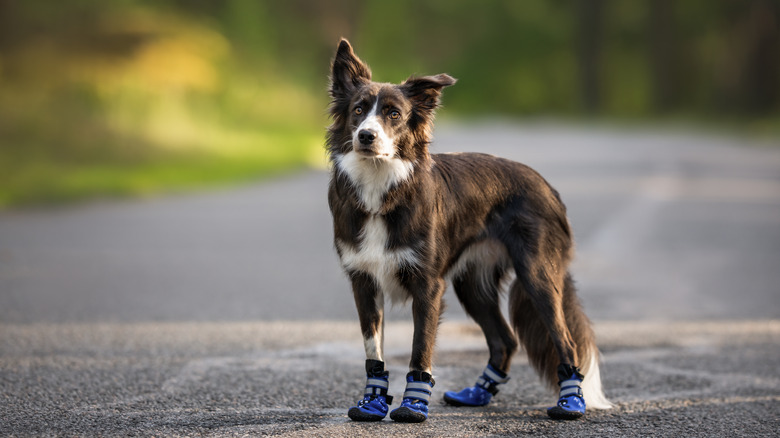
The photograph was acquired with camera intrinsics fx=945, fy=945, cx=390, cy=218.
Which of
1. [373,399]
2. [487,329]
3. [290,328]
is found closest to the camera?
[373,399]

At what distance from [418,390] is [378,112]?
140 centimetres

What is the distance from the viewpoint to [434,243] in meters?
4.72

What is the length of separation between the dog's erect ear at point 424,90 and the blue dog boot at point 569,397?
1552mm

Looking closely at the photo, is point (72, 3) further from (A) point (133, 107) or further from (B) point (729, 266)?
(B) point (729, 266)

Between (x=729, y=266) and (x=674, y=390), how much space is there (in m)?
5.05

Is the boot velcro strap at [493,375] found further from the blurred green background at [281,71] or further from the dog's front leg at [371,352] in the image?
the blurred green background at [281,71]

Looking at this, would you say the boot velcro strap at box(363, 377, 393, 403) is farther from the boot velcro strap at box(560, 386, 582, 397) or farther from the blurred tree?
the blurred tree

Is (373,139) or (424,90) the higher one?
(424,90)

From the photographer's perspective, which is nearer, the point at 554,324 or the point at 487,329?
the point at 554,324

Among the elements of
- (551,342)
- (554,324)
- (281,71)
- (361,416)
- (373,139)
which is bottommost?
(361,416)

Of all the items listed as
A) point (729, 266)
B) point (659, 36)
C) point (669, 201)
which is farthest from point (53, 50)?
point (659, 36)

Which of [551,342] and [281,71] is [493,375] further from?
[281,71]

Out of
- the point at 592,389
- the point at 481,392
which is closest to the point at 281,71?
the point at 481,392

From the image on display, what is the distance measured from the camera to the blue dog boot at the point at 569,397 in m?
4.88
